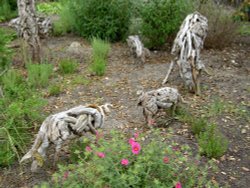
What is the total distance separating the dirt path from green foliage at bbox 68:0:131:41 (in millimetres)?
305

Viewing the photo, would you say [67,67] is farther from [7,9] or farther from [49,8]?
[49,8]

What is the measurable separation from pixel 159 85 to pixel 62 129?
2.38 m

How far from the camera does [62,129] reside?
3.45m

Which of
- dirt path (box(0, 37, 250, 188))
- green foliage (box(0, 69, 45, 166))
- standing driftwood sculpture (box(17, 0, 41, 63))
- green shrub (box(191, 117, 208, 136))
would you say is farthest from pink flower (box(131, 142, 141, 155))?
standing driftwood sculpture (box(17, 0, 41, 63))

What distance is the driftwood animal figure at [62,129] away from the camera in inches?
136

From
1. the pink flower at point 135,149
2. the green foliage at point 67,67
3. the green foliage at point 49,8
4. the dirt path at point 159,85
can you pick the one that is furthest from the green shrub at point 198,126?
the green foliage at point 49,8

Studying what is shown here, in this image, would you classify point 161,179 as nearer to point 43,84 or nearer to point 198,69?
point 198,69

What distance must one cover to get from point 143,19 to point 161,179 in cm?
448

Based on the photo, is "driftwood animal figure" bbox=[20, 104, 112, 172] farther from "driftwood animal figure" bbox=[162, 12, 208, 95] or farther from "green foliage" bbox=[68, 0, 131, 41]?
"green foliage" bbox=[68, 0, 131, 41]

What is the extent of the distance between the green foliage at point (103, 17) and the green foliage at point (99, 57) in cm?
86

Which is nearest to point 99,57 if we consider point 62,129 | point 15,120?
point 15,120

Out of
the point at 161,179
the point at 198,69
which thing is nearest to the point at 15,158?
the point at 161,179

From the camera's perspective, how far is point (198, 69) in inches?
199

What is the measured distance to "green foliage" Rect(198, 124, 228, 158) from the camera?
3766 mm
